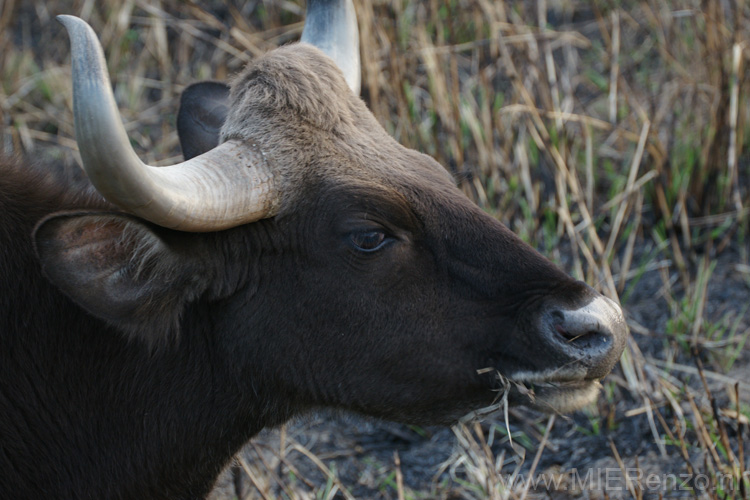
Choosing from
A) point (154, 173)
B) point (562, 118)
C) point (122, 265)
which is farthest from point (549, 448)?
point (154, 173)

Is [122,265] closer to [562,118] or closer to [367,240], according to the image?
A: [367,240]

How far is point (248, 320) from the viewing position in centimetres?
294

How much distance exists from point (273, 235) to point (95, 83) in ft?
2.94

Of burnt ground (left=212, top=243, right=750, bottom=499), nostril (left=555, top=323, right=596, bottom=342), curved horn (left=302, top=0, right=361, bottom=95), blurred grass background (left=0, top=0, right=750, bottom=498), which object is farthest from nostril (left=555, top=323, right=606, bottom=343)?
blurred grass background (left=0, top=0, right=750, bottom=498)

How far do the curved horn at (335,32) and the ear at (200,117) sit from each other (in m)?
0.46

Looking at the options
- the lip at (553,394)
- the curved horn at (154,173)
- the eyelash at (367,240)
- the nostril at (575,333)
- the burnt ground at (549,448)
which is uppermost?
the curved horn at (154,173)

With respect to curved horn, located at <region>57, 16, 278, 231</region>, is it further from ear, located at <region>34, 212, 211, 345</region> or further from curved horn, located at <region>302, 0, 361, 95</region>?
curved horn, located at <region>302, 0, 361, 95</region>

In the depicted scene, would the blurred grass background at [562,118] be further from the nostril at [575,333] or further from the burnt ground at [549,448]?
the nostril at [575,333]

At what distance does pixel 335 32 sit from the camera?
3.63m

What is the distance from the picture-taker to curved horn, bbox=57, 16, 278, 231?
7.18ft

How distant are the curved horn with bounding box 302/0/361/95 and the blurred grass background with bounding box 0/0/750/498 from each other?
1.61 metres

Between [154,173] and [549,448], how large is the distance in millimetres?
2766

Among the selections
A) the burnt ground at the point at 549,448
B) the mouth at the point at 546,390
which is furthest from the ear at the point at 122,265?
the burnt ground at the point at 549,448

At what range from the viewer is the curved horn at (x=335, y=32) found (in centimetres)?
359
